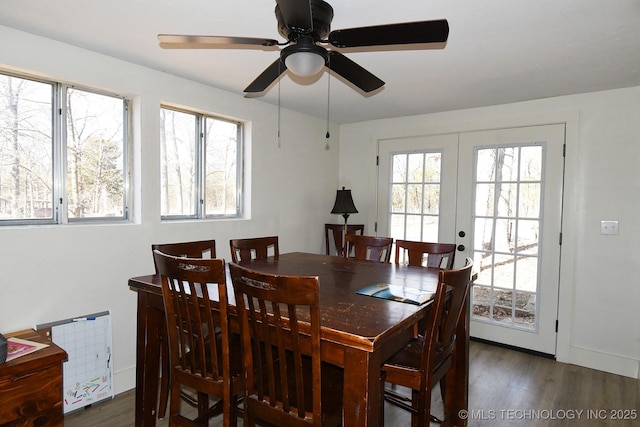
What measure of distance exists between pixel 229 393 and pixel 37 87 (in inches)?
86.1

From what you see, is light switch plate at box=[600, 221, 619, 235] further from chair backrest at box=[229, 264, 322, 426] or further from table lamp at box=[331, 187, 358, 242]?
chair backrest at box=[229, 264, 322, 426]

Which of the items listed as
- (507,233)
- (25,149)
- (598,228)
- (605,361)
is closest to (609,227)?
(598,228)

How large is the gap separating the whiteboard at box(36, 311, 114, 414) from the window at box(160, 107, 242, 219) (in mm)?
926

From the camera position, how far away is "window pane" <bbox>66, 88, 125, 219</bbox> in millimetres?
2410

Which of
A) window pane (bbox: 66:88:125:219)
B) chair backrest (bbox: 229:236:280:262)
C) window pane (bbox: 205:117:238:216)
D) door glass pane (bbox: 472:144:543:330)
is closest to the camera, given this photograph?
window pane (bbox: 66:88:125:219)

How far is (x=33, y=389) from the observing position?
1703 mm

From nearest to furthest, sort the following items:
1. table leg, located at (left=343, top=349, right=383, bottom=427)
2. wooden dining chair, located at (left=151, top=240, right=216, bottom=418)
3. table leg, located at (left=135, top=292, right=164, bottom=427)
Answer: table leg, located at (left=343, top=349, right=383, bottom=427) < table leg, located at (left=135, top=292, right=164, bottom=427) < wooden dining chair, located at (left=151, top=240, right=216, bottom=418)

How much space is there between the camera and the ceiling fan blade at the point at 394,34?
1.40 meters

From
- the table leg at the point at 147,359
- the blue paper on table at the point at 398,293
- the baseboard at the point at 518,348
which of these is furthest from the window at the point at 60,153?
the baseboard at the point at 518,348

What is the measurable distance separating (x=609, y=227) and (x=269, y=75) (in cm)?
298

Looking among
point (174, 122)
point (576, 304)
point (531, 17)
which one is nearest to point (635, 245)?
point (576, 304)

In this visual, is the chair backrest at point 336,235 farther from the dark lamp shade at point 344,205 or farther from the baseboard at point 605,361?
the baseboard at point 605,361

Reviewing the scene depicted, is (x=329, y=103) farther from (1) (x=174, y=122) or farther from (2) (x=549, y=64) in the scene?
(2) (x=549, y=64)

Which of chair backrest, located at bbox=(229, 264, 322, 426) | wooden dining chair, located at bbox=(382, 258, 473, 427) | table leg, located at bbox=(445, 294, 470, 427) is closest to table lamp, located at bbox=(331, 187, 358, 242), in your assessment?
table leg, located at bbox=(445, 294, 470, 427)
